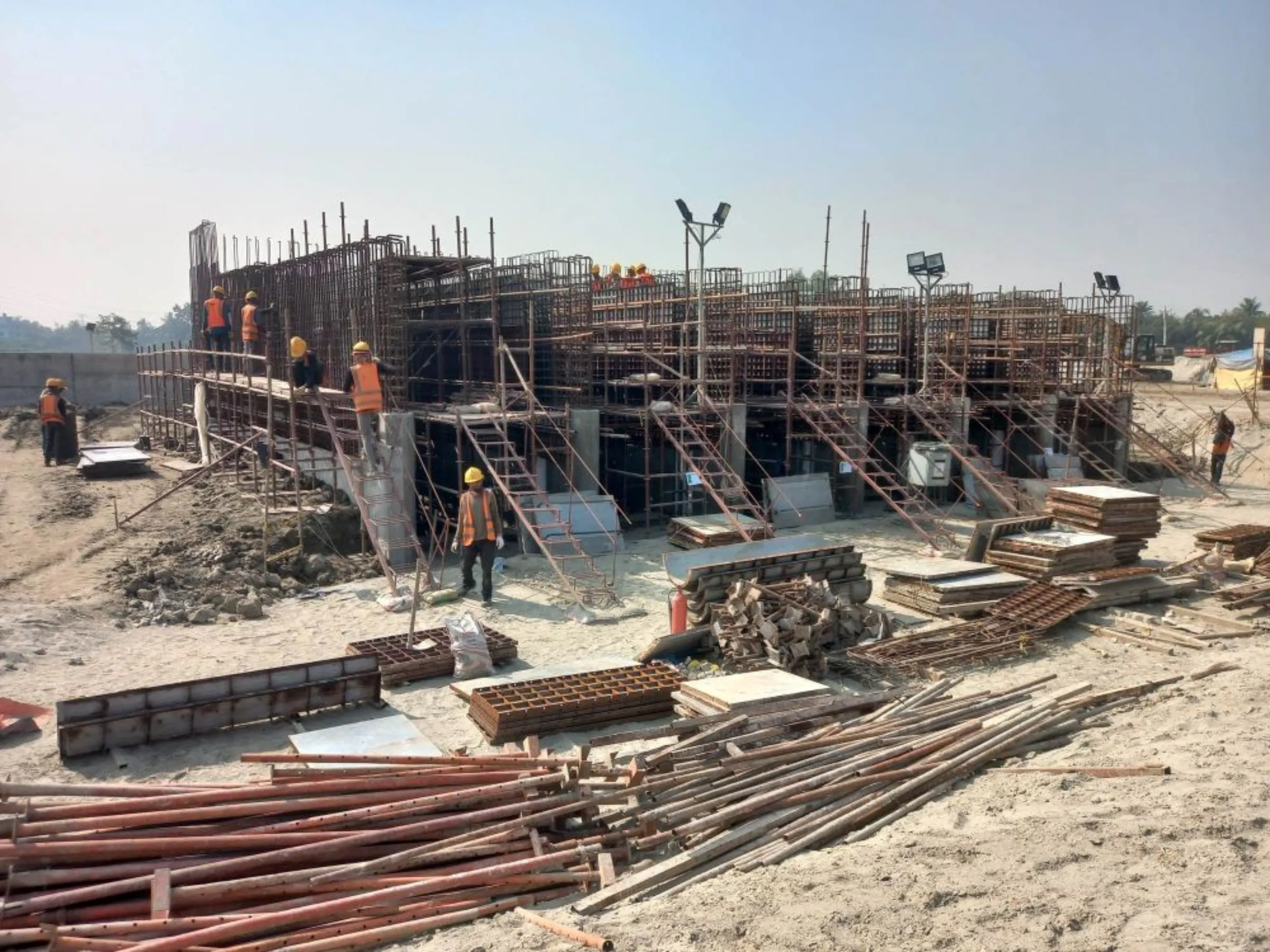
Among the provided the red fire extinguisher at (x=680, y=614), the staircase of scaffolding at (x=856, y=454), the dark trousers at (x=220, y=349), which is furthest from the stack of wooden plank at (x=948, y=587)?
the dark trousers at (x=220, y=349)

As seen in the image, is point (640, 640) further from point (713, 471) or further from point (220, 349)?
point (220, 349)

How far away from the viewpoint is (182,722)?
Answer: 8633mm

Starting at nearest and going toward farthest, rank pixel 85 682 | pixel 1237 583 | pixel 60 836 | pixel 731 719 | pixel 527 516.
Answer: pixel 60 836, pixel 731 719, pixel 85 682, pixel 1237 583, pixel 527 516

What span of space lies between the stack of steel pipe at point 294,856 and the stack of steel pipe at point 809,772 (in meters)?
0.46

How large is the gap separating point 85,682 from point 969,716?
27.6 ft

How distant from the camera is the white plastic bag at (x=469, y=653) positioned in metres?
10.3

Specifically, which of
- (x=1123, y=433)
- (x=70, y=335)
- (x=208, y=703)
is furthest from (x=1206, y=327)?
(x=70, y=335)

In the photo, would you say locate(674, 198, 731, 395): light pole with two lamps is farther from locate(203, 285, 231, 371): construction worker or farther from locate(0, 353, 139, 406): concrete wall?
locate(0, 353, 139, 406): concrete wall

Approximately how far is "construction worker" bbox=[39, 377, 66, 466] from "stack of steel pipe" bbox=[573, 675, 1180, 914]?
66.6 ft

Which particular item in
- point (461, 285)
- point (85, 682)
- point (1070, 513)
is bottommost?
point (85, 682)

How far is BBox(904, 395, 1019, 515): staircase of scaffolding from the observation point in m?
19.6

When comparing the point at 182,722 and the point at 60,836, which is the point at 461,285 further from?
the point at 60,836

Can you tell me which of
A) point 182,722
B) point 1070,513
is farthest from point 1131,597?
point 182,722

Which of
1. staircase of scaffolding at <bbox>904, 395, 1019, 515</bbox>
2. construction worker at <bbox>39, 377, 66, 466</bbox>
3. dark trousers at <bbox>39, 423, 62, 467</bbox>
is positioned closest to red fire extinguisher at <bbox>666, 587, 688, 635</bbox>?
staircase of scaffolding at <bbox>904, 395, 1019, 515</bbox>
